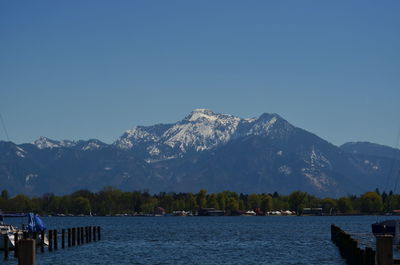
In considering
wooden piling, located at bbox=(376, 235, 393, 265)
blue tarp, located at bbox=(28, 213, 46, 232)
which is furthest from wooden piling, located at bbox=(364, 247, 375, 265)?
blue tarp, located at bbox=(28, 213, 46, 232)

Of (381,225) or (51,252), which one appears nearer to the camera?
(51,252)

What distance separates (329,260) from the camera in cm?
8719

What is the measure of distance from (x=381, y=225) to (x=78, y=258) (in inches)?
1602

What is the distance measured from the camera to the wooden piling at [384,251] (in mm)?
48812

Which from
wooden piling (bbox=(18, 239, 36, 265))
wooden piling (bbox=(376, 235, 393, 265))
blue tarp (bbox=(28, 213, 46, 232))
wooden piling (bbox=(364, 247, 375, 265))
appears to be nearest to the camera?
wooden piling (bbox=(18, 239, 36, 265))

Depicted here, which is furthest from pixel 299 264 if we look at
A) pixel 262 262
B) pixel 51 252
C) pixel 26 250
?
pixel 26 250

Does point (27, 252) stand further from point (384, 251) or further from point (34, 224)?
point (34, 224)

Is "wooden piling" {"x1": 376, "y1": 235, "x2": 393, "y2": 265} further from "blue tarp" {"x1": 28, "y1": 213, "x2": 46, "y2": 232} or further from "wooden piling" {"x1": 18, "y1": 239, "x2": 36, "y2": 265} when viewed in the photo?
"blue tarp" {"x1": 28, "y1": 213, "x2": 46, "y2": 232}

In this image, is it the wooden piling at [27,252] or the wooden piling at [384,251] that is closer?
the wooden piling at [27,252]

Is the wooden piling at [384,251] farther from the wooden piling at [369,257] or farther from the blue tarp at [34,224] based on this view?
the blue tarp at [34,224]

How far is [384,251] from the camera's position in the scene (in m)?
49.1

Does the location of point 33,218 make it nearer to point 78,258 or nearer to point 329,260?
point 78,258

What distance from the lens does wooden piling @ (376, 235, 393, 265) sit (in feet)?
160

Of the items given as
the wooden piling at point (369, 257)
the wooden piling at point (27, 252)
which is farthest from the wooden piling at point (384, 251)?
the wooden piling at point (27, 252)
